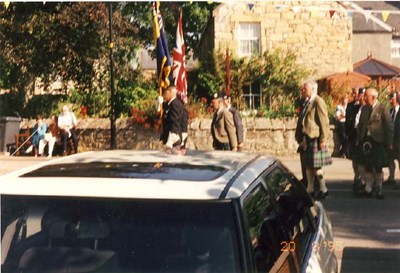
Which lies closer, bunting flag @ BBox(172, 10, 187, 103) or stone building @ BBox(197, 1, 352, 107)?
bunting flag @ BBox(172, 10, 187, 103)

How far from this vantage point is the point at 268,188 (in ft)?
10.6

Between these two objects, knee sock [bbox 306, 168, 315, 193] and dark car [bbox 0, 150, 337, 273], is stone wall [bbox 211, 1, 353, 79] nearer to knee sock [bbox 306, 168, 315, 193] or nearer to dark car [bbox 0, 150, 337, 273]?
knee sock [bbox 306, 168, 315, 193]

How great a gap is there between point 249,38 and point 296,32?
5.68 ft

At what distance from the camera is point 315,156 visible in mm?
9273

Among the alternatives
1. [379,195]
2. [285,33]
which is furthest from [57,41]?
[379,195]

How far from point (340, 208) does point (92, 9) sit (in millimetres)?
12022

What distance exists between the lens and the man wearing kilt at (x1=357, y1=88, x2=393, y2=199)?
9.46 m

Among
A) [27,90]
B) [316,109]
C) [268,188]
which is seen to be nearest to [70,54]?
[27,90]

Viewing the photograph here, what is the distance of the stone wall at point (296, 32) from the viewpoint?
974 inches

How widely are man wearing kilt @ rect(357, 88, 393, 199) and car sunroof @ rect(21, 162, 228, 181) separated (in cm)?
686

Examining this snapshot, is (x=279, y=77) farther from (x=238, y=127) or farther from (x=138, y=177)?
(x=138, y=177)

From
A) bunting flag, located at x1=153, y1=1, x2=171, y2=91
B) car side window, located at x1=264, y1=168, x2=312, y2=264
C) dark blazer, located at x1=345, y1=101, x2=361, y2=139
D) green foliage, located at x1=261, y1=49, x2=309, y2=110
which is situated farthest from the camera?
green foliage, located at x1=261, y1=49, x2=309, y2=110

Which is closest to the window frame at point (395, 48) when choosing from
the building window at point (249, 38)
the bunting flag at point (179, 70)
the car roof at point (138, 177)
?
the building window at point (249, 38)

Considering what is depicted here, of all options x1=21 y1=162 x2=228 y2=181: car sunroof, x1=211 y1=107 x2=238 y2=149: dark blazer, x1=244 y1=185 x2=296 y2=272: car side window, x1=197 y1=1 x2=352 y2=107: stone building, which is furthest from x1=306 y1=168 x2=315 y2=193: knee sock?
x1=197 y1=1 x2=352 y2=107: stone building
